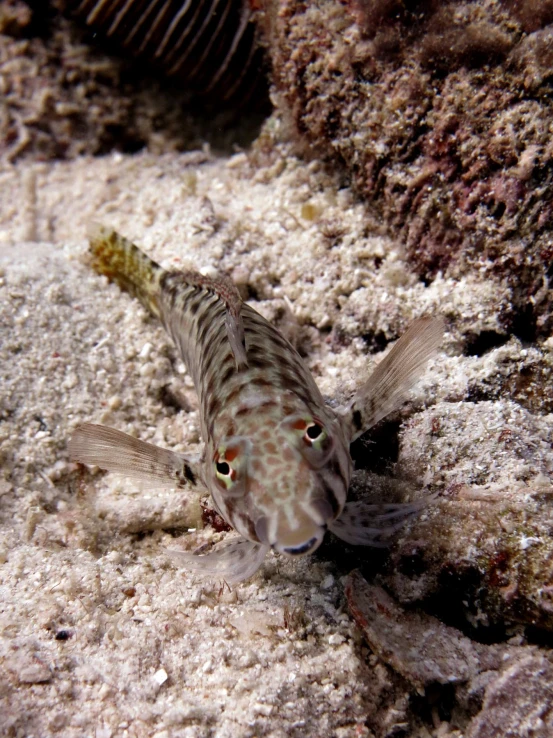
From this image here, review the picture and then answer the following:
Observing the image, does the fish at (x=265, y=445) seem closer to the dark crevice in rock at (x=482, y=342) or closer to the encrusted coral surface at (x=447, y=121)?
the dark crevice in rock at (x=482, y=342)

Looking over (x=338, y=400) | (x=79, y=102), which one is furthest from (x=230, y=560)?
(x=79, y=102)

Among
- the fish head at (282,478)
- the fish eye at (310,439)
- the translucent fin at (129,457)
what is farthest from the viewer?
the translucent fin at (129,457)

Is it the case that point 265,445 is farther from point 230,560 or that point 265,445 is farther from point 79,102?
point 79,102

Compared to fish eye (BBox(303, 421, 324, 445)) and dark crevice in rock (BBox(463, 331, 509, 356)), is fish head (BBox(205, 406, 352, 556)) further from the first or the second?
dark crevice in rock (BBox(463, 331, 509, 356))

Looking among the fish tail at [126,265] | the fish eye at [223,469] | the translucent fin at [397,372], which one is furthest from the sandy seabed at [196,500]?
the fish eye at [223,469]

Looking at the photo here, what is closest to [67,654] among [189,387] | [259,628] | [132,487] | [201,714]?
[201,714]

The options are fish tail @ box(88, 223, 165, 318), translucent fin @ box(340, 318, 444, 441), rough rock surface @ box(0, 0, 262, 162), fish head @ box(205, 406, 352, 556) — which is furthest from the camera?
rough rock surface @ box(0, 0, 262, 162)

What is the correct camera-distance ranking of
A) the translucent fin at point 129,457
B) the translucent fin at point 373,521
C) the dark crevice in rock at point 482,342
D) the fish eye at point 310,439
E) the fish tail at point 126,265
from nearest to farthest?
the fish eye at point 310,439 < the translucent fin at point 373,521 < the translucent fin at point 129,457 < the dark crevice in rock at point 482,342 < the fish tail at point 126,265

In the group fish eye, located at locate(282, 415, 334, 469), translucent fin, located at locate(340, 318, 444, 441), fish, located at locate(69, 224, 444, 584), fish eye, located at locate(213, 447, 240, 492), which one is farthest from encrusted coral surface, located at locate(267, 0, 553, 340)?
fish eye, located at locate(213, 447, 240, 492)
